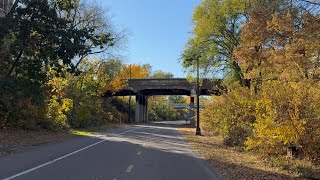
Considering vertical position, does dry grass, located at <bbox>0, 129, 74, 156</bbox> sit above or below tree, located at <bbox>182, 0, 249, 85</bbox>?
below

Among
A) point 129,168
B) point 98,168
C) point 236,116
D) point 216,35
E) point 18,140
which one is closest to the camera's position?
point 98,168

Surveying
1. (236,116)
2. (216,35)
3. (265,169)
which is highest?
(216,35)

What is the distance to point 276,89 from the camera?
16.4 metres

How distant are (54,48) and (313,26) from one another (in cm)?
1803

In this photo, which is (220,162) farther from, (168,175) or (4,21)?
(4,21)

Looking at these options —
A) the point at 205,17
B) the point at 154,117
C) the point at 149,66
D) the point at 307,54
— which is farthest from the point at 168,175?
the point at 149,66

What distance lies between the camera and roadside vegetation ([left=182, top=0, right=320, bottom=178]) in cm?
1508

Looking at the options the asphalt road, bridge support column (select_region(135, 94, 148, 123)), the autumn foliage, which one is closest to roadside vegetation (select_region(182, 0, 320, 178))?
the autumn foliage

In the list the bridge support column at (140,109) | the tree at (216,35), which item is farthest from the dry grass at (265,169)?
the bridge support column at (140,109)

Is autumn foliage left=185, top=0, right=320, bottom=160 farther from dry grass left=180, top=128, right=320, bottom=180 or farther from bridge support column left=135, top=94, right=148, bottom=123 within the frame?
bridge support column left=135, top=94, right=148, bottom=123

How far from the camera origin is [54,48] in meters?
26.3

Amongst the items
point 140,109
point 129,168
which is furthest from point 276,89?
point 140,109

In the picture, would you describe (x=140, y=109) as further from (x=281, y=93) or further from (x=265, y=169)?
(x=265, y=169)

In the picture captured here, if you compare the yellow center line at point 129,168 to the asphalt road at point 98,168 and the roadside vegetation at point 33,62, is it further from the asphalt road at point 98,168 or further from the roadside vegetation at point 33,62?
the roadside vegetation at point 33,62
